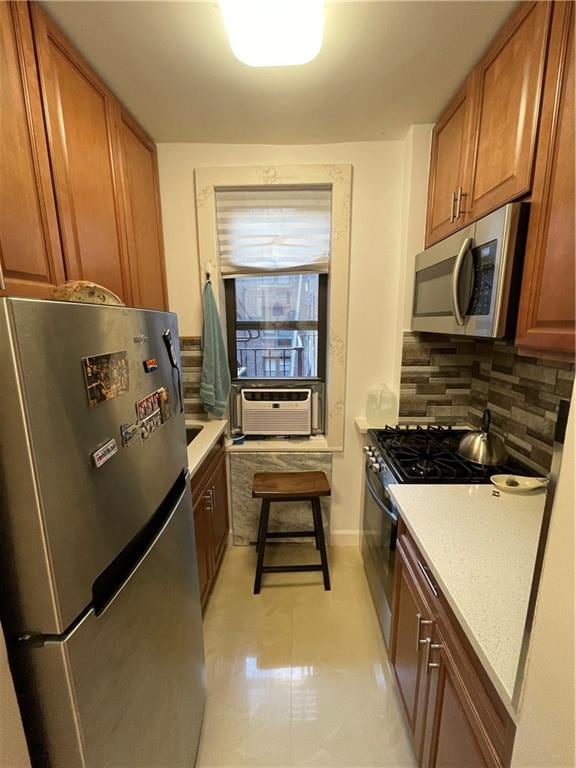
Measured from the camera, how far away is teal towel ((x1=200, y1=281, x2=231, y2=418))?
200cm

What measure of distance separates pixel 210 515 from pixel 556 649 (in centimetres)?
162

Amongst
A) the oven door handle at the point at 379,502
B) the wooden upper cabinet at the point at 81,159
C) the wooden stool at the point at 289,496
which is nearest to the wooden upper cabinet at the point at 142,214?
the wooden upper cabinet at the point at 81,159

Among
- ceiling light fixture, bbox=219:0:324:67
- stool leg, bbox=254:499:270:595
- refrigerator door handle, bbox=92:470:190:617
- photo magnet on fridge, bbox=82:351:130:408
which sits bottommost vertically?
stool leg, bbox=254:499:270:595

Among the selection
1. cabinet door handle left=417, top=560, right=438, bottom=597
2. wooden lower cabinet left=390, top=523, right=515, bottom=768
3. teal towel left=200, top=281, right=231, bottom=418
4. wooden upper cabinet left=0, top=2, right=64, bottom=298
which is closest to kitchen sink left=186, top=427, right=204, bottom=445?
teal towel left=200, top=281, right=231, bottom=418

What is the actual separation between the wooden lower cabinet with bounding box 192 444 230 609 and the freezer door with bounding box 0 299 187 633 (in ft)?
2.86

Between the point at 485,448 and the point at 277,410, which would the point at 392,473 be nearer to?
the point at 485,448

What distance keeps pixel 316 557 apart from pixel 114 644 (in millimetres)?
1692

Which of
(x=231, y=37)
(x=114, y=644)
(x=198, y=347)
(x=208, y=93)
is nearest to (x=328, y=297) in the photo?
(x=198, y=347)

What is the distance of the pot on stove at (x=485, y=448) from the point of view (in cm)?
144

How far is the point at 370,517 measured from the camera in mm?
1875

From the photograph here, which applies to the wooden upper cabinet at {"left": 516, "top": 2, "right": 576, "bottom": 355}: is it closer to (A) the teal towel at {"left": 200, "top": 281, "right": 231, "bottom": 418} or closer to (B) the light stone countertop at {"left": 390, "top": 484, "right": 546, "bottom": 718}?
(B) the light stone countertop at {"left": 390, "top": 484, "right": 546, "bottom": 718}

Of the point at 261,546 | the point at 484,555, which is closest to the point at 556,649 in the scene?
the point at 484,555

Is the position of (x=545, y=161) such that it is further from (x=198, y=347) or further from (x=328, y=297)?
(x=198, y=347)

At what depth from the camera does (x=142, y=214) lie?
1699mm
